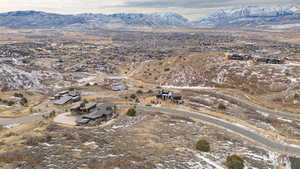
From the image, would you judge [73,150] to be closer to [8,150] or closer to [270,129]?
[8,150]

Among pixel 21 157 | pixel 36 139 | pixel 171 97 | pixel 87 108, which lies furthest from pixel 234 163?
pixel 171 97

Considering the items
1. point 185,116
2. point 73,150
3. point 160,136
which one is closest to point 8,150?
point 73,150

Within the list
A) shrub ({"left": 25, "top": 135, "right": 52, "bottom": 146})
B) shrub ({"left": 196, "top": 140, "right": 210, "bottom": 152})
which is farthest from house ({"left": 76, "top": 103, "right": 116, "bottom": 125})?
shrub ({"left": 196, "top": 140, "right": 210, "bottom": 152})

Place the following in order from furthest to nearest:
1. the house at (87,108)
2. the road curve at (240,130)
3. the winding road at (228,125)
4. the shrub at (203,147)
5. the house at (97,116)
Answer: the house at (87,108), the house at (97,116), the winding road at (228,125), the road curve at (240,130), the shrub at (203,147)

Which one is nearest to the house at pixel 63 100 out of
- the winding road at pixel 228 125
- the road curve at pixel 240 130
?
the winding road at pixel 228 125

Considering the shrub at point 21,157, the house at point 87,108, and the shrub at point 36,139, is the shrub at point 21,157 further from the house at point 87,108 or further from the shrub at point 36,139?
the house at point 87,108

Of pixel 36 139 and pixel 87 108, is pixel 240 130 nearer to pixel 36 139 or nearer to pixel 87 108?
pixel 87 108

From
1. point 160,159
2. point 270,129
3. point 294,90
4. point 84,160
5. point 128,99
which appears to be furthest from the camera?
point 294,90

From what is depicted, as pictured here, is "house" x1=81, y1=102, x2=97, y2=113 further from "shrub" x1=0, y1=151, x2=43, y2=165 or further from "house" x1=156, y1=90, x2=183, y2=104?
"shrub" x1=0, y1=151, x2=43, y2=165
